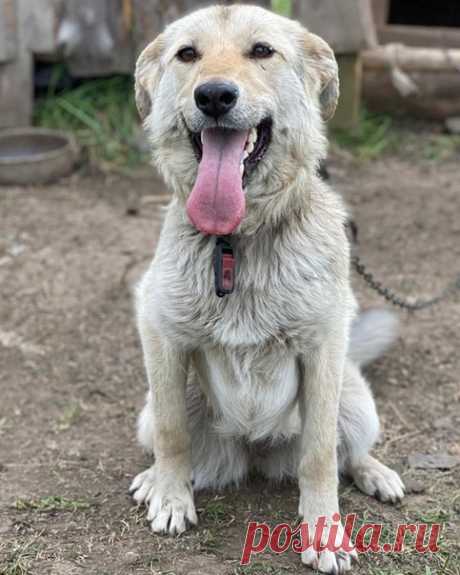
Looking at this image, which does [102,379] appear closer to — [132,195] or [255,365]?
[255,365]

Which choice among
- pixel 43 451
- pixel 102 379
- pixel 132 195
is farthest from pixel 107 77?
pixel 43 451

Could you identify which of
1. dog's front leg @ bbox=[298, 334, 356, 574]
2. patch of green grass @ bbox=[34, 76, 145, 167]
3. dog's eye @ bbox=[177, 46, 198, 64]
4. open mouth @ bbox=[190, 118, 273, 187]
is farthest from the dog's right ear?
patch of green grass @ bbox=[34, 76, 145, 167]

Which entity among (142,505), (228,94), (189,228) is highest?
(228,94)

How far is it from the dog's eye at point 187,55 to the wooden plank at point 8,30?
4163 mm

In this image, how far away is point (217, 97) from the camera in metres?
2.53

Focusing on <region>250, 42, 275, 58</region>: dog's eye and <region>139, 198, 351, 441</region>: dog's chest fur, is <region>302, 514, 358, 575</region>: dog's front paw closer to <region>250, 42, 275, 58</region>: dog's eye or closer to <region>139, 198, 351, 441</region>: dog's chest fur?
<region>139, 198, 351, 441</region>: dog's chest fur

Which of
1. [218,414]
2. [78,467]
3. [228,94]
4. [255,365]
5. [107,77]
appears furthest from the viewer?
[107,77]

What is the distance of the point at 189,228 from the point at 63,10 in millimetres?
4372

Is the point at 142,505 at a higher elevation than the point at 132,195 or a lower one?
higher

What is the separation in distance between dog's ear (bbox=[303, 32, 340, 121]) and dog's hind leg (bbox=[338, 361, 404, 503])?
104 cm

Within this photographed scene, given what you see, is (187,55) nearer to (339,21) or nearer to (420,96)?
(339,21)

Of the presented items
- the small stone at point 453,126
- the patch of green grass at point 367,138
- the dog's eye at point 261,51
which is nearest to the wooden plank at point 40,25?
the patch of green grass at point 367,138

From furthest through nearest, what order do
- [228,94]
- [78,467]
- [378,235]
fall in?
[378,235] → [78,467] → [228,94]

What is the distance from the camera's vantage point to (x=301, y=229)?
9.35 feet
